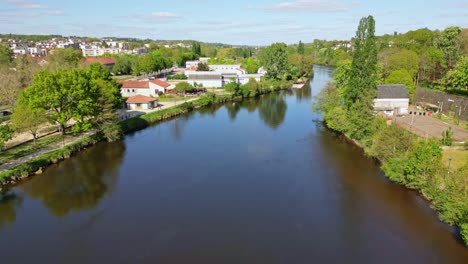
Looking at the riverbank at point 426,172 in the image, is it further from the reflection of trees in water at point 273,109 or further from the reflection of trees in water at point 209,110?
the reflection of trees in water at point 209,110

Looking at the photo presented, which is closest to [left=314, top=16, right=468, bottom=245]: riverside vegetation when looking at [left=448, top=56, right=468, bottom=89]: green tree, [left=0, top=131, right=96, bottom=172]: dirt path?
[left=448, top=56, right=468, bottom=89]: green tree

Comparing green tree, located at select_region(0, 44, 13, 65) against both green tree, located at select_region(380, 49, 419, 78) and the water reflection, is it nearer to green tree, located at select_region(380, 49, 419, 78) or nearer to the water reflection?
the water reflection

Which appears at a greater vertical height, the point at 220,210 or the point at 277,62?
the point at 277,62

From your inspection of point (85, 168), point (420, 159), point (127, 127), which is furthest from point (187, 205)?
point (127, 127)

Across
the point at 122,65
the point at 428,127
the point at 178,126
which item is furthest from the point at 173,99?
the point at 122,65

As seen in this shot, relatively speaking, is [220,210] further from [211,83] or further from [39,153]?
[211,83]

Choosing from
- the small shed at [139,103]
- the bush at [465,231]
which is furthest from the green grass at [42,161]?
the bush at [465,231]

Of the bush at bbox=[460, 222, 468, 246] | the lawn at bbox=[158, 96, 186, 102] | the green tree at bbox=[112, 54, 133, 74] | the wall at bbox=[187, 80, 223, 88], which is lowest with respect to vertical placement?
the bush at bbox=[460, 222, 468, 246]
